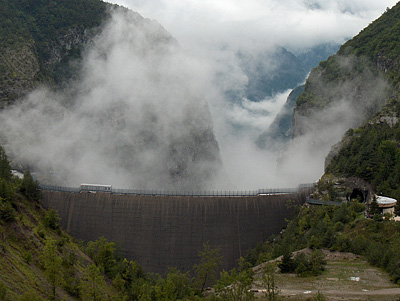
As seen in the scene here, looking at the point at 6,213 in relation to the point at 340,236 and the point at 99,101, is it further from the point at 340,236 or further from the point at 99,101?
the point at 99,101

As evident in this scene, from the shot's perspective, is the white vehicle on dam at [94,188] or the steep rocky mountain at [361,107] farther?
the white vehicle on dam at [94,188]

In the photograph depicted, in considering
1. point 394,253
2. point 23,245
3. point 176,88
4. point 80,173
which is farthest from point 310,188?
point 176,88

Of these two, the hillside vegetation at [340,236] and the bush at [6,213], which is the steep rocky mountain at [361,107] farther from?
the bush at [6,213]

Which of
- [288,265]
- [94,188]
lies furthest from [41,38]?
[288,265]

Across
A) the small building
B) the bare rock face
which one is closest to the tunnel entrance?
the small building

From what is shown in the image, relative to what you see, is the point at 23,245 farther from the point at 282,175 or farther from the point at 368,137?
the point at 282,175

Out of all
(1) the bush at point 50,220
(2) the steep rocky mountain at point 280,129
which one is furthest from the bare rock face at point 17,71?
(2) the steep rocky mountain at point 280,129
